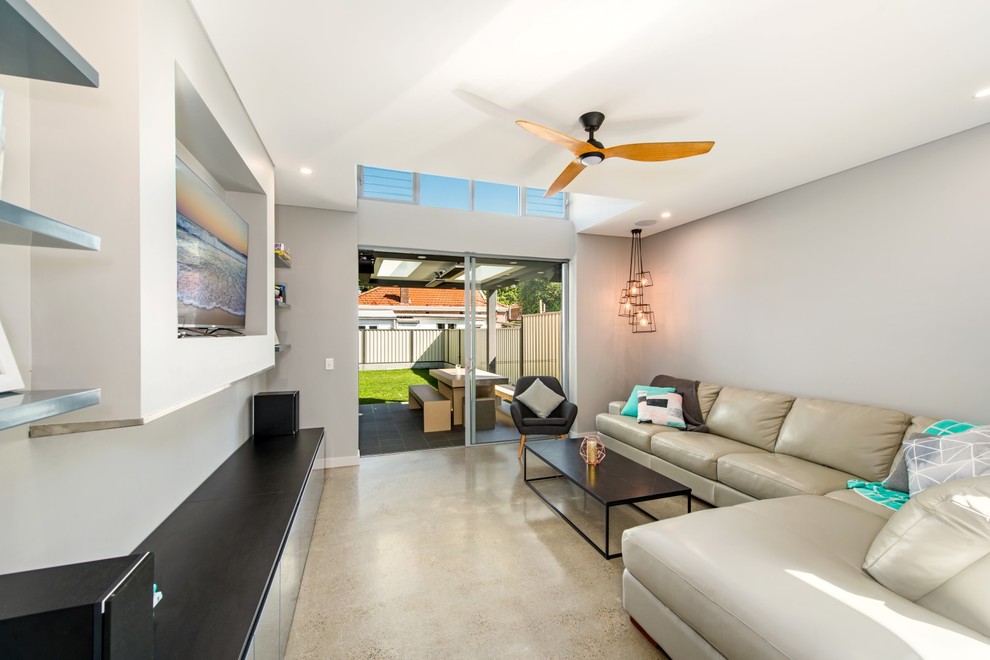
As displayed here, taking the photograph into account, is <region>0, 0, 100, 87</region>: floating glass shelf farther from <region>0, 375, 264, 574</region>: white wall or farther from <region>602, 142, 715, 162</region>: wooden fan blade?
<region>602, 142, 715, 162</region>: wooden fan blade

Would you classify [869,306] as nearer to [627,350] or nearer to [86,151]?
[627,350]

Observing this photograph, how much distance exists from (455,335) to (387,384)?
71.3 inches

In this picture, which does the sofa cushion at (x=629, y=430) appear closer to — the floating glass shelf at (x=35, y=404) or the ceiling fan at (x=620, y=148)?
the ceiling fan at (x=620, y=148)

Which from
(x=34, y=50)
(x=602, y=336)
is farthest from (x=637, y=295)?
(x=34, y=50)

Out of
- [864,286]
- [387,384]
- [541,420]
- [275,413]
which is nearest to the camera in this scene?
[864,286]

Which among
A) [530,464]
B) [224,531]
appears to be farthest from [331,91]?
[530,464]

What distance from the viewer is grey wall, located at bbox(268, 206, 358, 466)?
4.00m

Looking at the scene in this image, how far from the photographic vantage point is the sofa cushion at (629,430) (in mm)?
3866

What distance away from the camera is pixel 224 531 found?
6.09 ft

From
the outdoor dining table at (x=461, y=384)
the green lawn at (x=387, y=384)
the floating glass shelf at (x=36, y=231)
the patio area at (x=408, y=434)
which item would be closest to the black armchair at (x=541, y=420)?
the outdoor dining table at (x=461, y=384)

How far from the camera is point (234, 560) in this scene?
163 centimetres

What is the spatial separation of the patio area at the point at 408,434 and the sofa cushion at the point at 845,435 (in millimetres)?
2884

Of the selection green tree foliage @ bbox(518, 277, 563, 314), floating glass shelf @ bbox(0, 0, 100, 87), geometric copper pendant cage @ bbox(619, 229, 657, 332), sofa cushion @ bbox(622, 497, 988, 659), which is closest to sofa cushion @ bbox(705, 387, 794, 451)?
sofa cushion @ bbox(622, 497, 988, 659)

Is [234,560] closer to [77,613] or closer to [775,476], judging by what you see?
[77,613]
